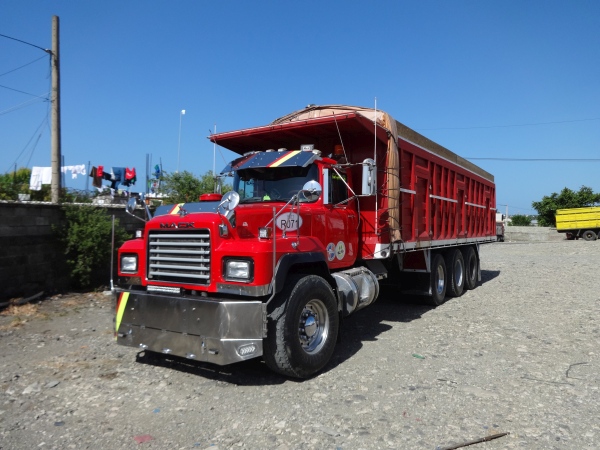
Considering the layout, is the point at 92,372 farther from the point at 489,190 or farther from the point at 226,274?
the point at 489,190

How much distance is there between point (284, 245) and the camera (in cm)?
459

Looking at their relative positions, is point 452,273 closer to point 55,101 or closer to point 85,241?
point 85,241

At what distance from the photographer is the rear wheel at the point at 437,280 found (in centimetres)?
876

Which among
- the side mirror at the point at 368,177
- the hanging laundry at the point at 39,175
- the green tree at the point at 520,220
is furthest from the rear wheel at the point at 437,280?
the green tree at the point at 520,220

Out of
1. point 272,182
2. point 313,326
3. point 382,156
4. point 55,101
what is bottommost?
point 313,326

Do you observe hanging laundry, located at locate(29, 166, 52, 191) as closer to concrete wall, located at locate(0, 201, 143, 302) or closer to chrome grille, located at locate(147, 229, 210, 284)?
concrete wall, located at locate(0, 201, 143, 302)

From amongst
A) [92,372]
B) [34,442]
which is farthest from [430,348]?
[34,442]

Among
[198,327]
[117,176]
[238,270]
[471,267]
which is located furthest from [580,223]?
[198,327]

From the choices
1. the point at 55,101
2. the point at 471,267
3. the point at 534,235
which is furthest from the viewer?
the point at 534,235

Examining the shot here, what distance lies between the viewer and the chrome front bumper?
4227 millimetres

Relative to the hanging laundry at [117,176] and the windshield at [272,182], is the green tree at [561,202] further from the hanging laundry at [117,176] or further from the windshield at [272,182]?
the windshield at [272,182]

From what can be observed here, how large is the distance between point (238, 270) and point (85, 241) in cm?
554

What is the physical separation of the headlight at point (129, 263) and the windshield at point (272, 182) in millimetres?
1553

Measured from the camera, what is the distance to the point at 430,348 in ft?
19.4
